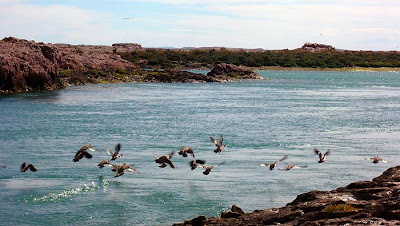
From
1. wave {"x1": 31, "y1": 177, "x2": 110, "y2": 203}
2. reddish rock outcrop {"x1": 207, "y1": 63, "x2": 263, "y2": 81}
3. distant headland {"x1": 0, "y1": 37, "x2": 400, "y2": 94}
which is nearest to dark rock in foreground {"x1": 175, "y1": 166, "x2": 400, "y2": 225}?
wave {"x1": 31, "y1": 177, "x2": 110, "y2": 203}

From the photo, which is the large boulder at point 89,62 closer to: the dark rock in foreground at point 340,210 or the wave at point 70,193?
the wave at point 70,193

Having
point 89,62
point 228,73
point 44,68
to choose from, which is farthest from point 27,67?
point 228,73

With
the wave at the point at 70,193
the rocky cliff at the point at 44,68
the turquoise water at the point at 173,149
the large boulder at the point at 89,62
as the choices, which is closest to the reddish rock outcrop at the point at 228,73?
the rocky cliff at the point at 44,68

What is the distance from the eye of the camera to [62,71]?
105938 millimetres

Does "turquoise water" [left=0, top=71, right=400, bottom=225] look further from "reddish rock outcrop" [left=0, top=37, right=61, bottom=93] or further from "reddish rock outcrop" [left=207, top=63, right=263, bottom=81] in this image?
"reddish rock outcrop" [left=207, top=63, right=263, bottom=81]

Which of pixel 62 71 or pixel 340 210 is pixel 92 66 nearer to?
pixel 62 71

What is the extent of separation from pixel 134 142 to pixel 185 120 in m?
12.7

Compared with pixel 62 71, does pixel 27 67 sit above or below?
above

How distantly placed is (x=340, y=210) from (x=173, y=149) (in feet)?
72.4

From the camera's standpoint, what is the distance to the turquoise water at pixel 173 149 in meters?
27.9

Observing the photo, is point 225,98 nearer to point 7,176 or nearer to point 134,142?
point 134,142

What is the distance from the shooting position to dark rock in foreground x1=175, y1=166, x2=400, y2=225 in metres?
18.8

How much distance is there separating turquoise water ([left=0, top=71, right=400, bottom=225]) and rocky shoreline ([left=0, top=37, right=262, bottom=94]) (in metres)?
6.71

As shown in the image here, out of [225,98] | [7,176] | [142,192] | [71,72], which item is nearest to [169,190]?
[142,192]
